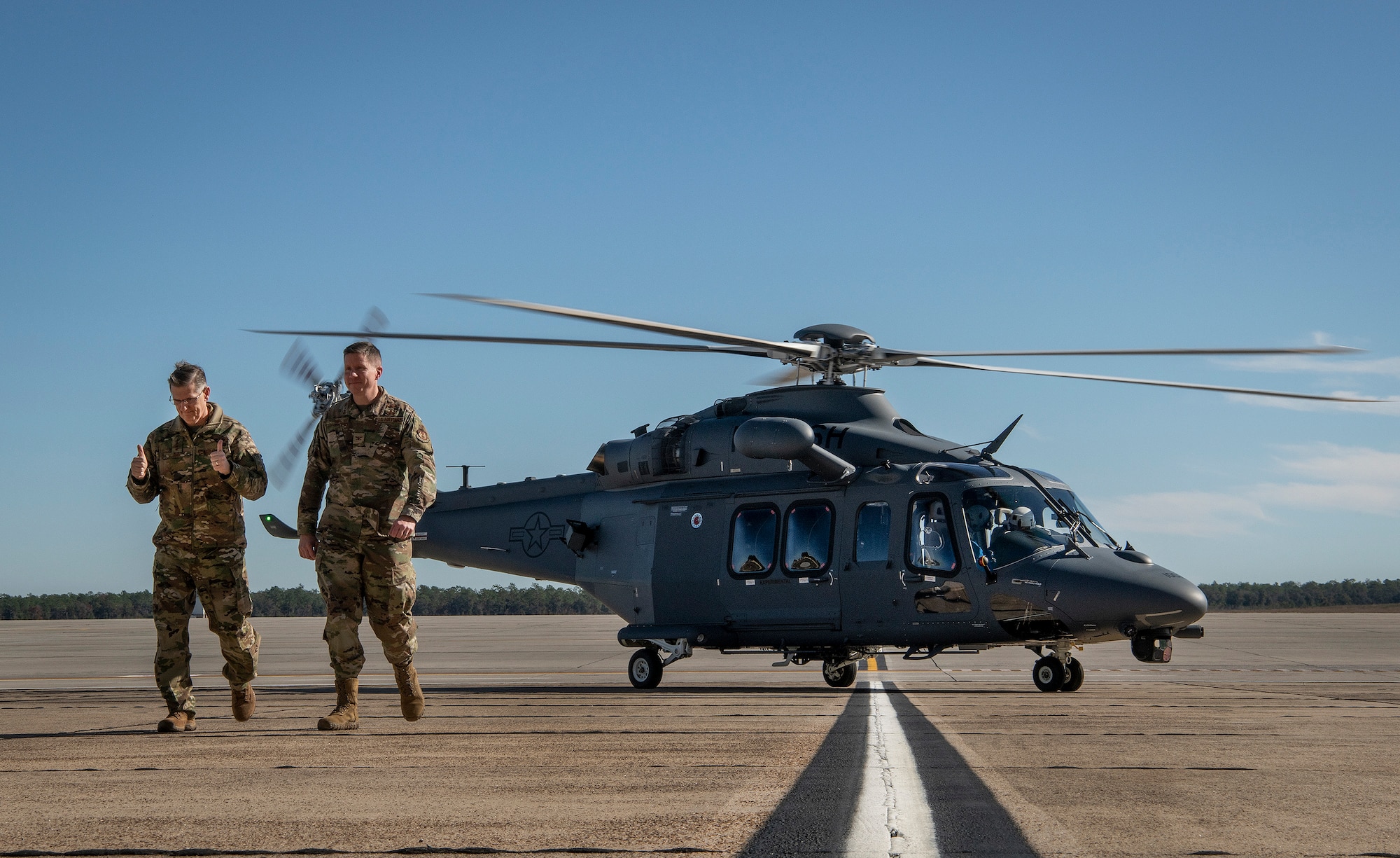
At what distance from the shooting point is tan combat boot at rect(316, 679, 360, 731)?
23.4 ft

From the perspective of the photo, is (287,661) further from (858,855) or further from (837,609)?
(858,855)

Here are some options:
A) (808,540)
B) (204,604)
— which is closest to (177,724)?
(204,604)

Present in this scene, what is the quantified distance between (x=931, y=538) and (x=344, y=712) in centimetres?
698

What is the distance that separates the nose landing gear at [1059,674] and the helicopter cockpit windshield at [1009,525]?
103 cm

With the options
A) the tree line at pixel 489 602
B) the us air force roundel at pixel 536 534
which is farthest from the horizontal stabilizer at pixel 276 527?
the tree line at pixel 489 602

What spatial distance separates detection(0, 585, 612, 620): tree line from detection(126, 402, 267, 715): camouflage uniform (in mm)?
72319

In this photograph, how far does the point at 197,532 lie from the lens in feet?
24.5

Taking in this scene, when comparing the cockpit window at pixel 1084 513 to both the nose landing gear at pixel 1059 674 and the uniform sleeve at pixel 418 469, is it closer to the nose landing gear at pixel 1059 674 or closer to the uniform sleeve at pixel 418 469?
the nose landing gear at pixel 1059 674

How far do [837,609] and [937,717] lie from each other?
488 cm

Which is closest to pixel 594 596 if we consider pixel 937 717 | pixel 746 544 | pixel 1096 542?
pixel 746 544

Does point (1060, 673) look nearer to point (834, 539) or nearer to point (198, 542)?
point (834, 539)

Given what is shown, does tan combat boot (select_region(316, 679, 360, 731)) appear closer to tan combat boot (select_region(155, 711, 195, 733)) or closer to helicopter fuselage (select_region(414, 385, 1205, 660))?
tan combat boot (select_region(155, 711, 195, 733))

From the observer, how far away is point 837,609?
13.0 metres

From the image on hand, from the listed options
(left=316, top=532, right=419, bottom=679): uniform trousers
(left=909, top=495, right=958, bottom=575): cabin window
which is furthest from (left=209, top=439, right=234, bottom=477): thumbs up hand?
(left=909, top=495, right=958, bottom=575): cabin window
